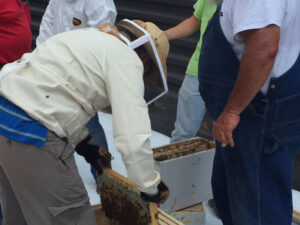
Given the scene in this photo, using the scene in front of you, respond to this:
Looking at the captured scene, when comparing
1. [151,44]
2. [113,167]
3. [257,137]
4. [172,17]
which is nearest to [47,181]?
[151,44]

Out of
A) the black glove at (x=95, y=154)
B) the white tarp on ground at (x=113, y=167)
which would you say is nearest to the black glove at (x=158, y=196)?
the black glove at (x=95, y=154)

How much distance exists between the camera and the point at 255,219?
221cm

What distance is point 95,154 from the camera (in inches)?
92.3

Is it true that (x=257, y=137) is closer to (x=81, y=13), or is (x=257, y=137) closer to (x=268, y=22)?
(x=268, y=22)

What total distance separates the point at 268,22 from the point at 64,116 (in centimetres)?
101

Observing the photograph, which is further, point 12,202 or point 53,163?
point 12,202

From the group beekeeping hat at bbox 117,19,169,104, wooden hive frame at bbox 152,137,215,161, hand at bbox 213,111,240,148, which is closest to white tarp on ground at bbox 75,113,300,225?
wooden hive frame at bbox 152,137,215,161

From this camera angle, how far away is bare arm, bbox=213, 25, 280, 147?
1.83 m

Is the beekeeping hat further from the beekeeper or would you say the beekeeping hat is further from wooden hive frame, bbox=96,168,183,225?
wooden hive frame, bbox=96,168,183,225

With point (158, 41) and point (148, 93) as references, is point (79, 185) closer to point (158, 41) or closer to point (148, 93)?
point (148, 93)

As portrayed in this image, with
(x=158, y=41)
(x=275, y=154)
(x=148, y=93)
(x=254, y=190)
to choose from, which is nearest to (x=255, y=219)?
(x=254, y=190)

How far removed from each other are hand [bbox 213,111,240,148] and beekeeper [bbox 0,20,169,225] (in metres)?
0.42

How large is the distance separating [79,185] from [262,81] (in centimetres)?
100

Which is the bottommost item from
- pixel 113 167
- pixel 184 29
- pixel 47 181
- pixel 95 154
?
pixel 113 167
